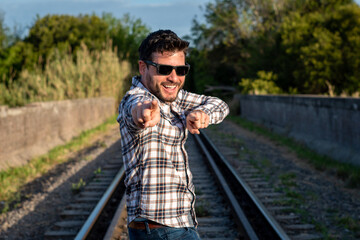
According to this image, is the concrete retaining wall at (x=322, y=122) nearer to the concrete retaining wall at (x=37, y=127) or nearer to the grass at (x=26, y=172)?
the grass at (x=26, y=172)

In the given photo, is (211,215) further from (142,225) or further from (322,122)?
(322,122)

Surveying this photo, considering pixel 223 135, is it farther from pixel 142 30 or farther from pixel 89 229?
pixel 142 30

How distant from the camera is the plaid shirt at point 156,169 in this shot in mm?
1771

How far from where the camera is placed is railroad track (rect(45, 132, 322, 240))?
4230 millimetres

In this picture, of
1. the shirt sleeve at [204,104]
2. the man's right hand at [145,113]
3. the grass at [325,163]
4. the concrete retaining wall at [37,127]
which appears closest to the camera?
the man's right hand at [145,113]

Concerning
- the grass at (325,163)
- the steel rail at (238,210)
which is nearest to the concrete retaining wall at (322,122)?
the grass at (325,163)

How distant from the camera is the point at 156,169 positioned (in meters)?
1.78

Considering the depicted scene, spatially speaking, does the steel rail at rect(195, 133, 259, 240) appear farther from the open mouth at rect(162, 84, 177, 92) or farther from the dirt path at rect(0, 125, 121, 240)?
the open mouth at rect(162, 84, 177, 92)

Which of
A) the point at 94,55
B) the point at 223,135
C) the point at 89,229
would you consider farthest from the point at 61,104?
the point at 94,55

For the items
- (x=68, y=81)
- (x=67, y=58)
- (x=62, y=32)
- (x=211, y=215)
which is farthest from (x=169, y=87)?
(x=62, y=32)

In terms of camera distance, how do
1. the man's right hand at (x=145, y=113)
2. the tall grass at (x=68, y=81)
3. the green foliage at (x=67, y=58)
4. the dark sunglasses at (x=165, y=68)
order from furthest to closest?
the green foliage at (x=67, y=58) < the tall grass at (x=68, y=81) < the dark sunglasses at (x=165, y=68) < the man's right hand at (x=145, y=113)

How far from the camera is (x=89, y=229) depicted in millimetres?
4184

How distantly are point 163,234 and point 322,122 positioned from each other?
8282 millimetres

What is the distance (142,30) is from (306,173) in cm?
3514
